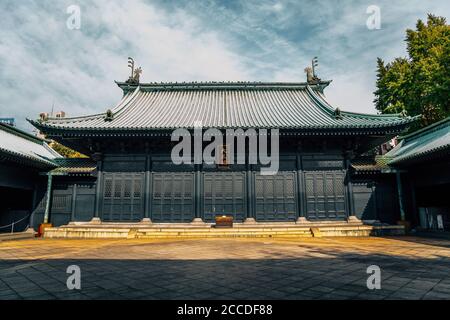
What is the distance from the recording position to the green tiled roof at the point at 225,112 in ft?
41.9

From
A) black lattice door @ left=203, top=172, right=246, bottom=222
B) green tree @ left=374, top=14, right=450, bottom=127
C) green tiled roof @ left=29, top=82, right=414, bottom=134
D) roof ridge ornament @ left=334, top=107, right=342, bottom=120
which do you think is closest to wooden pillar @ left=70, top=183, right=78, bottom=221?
green tiled roof @ left=29, top=82, right=414, bottom=134

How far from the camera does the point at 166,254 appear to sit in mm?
7379

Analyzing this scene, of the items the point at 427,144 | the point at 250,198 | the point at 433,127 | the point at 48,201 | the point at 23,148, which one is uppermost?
the point at 433,127

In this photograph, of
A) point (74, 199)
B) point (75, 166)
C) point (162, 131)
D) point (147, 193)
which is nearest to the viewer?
point (162, 131)

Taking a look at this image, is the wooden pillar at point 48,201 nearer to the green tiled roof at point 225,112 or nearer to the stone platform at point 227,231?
the stone platform at point 227,231

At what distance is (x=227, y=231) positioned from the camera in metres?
12.1

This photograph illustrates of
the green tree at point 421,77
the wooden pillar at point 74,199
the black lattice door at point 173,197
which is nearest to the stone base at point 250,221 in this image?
the black lattice door at point 173,197

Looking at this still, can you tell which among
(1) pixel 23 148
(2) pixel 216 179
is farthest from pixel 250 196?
(1) pixel 23 148

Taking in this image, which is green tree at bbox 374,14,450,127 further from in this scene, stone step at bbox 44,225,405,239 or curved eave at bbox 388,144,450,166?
stone step at bbox 44,225,405,239

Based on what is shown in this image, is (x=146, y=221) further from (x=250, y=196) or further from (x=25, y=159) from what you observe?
(x=25, y=159)

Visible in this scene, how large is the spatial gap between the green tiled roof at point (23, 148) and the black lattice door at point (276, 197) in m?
11.6

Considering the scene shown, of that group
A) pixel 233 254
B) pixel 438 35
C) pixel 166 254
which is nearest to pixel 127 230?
pixel 166 254

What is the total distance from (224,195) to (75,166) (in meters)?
8.54
